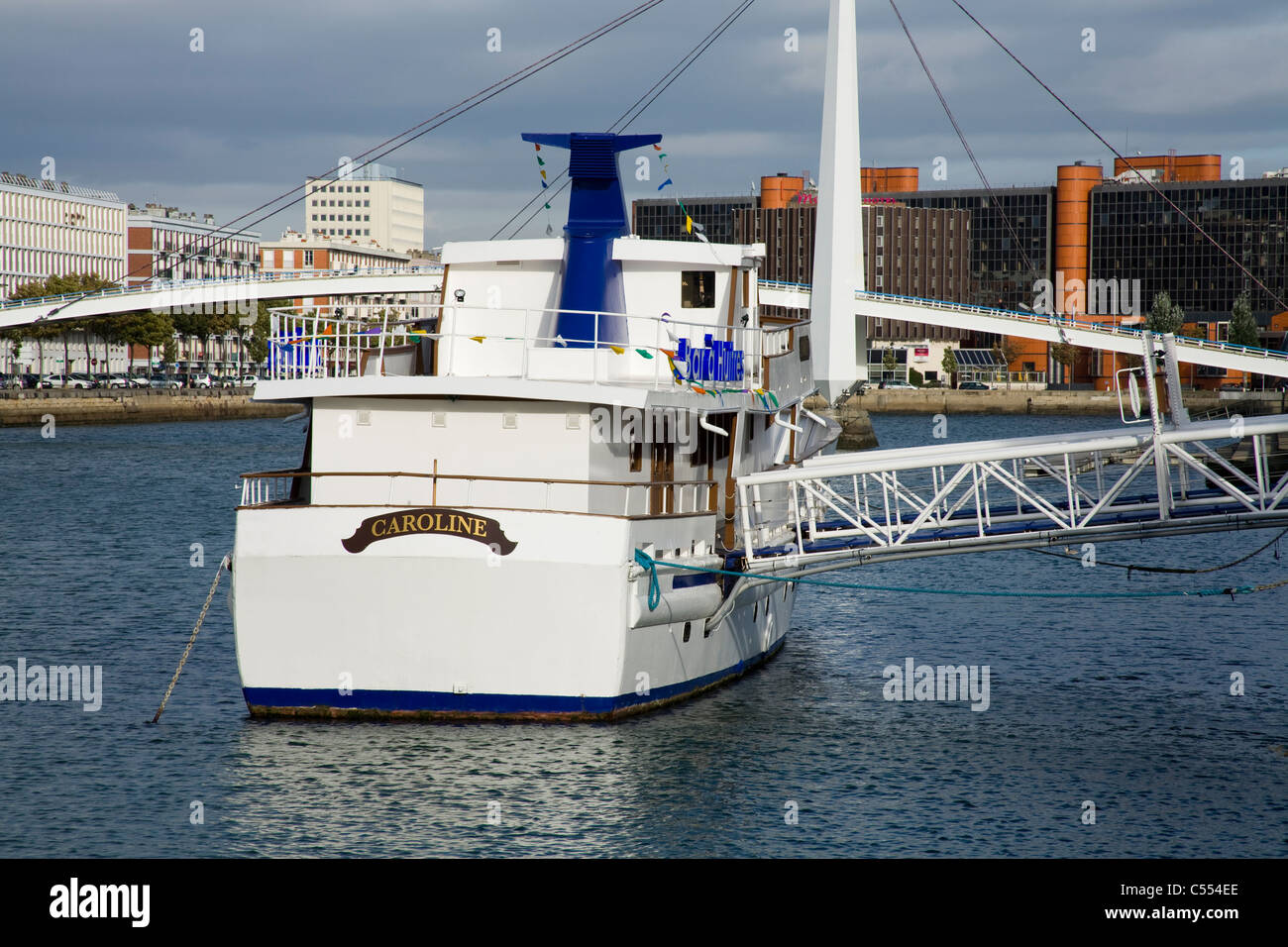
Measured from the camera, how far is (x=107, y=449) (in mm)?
80188

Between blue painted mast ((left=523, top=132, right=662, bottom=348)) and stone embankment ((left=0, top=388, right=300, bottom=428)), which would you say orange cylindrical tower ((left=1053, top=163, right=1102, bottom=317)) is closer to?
stone embankment ((left=0, top=388, right=300, bottom=428))

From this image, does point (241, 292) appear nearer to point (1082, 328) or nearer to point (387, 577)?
point (1082, 328)

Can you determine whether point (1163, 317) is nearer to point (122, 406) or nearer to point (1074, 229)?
point (1074, 229)

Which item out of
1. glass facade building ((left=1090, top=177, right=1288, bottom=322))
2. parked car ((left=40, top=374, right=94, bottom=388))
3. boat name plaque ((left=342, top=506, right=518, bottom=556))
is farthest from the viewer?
glass facade building ((left=1090, top=177, right=1288, bottom=322))

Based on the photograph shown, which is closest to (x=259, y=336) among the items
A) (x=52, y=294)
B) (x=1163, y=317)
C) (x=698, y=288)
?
(x=52, y=294)

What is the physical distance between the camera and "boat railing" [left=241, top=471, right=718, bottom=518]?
18594 mm

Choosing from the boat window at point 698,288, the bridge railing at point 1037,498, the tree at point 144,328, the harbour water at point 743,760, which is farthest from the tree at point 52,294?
the bridge railing at point 1037,498

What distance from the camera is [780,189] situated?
193 m

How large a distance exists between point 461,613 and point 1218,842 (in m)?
8.77

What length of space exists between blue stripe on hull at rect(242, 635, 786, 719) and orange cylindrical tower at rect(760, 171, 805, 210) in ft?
583

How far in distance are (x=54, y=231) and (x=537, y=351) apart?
166 m

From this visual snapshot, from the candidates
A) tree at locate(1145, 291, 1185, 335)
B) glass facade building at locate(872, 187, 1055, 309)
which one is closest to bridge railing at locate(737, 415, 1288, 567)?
tree at locate(1145, 291, 1185, 335)

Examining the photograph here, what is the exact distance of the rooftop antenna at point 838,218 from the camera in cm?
5094
